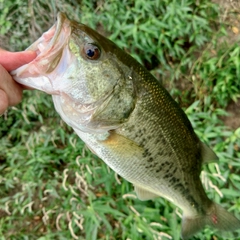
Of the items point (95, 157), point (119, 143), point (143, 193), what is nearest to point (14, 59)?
point (119, 143)

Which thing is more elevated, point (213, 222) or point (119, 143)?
point (119, 143)

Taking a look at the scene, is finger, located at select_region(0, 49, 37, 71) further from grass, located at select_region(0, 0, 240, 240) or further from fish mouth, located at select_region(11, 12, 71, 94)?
grass, located at select_region(0, 0, 240, 240)

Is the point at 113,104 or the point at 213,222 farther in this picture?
the point at 213,222

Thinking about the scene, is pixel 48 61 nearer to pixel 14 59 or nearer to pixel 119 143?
pixel 14 59

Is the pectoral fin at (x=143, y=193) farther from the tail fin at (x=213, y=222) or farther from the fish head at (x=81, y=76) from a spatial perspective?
the fish head at (x=81, y=76)

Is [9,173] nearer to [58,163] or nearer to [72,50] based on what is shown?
[58,163]

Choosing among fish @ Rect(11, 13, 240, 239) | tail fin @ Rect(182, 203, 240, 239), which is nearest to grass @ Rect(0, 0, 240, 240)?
tail fin @ Rect(182, 203, 240, 239)

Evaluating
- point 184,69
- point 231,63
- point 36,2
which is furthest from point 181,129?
point 36,2
